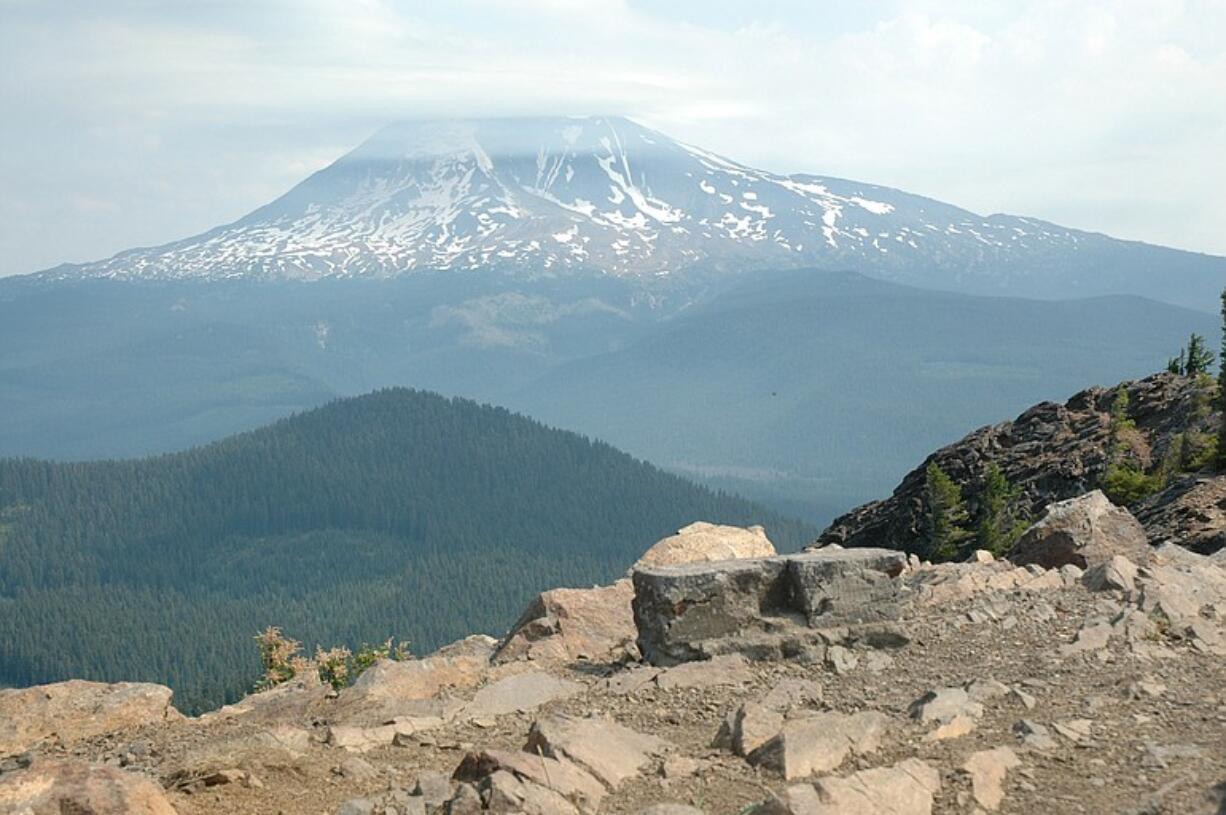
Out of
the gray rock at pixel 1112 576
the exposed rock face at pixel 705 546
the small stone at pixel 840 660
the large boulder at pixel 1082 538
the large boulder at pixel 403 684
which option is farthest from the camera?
the exposed rock face at pixel 705 546

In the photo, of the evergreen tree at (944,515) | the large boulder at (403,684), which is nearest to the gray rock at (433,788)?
the large boulder at (403,684)

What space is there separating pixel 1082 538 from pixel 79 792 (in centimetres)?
2002

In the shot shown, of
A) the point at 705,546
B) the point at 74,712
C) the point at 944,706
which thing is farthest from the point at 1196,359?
the point at 74,712

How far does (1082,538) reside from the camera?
80.3ft

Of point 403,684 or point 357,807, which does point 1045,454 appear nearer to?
point 403,684

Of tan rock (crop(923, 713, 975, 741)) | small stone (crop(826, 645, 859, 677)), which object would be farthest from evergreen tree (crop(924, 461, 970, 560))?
tan rock (crop(923, 713, 975, 741))

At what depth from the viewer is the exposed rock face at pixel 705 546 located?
104 ft

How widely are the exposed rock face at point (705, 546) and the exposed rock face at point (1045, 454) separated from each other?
A: 69.5ft

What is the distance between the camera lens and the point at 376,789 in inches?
525

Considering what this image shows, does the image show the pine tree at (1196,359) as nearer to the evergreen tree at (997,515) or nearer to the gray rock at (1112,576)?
the evergreen tree at (997,515)

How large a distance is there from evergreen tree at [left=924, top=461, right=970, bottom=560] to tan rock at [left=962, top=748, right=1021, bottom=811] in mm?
41052

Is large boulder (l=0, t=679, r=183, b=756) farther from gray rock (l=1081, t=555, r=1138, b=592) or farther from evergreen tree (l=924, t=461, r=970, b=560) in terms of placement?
evergreen tree (l=924, t=461, r=970, b=560)

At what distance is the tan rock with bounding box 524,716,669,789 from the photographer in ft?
43.0

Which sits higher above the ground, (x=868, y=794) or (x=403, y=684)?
(x=868, y=794)
